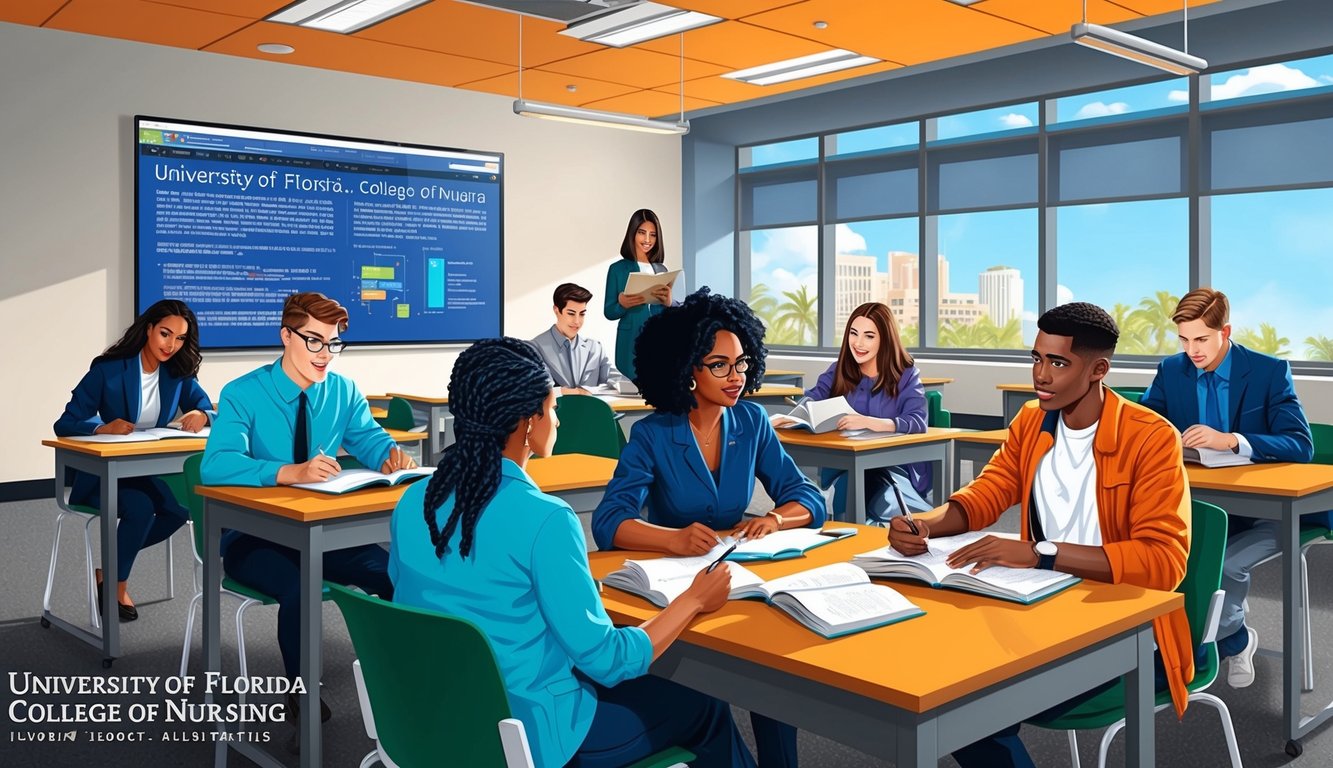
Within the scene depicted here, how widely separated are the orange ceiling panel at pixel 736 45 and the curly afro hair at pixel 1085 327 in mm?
4609

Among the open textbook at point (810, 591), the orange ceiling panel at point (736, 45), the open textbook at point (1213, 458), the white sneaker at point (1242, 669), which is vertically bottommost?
the white sneaker at point (1242, 669)

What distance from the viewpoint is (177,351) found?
4121 millimetres

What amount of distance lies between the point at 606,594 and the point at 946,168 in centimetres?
795

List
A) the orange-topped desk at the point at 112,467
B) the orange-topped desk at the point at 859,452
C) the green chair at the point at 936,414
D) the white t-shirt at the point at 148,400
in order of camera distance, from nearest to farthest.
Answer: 1. the orange-topped desk at the point at 112,467
2. the orange-topped desk at the point at 859,452
3. the white t-shirt at the point at 148,400
4. the green chair at the point at 936,414

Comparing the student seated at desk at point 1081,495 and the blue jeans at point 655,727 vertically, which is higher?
the student seated at desk at point 1081,495

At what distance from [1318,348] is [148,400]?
7.15 meters

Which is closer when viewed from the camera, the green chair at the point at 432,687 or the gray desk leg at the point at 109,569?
the green chair at the point at 432,687

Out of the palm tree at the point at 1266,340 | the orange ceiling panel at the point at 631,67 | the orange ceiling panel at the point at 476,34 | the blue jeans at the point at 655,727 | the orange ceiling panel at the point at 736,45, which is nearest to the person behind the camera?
the blue jeans at the point at 655,727

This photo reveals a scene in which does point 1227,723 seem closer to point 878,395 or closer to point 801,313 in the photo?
point 878,395

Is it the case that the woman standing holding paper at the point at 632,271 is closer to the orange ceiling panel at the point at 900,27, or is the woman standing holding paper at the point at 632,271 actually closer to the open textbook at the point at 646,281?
the open textbook at the point at 646,281

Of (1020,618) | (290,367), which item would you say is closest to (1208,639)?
(1020,618)

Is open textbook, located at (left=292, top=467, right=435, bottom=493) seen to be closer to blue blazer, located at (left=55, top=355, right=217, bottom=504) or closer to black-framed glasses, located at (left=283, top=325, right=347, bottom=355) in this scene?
black-framed glasses, located at (left=283, top=325, right=347, bottom=355)

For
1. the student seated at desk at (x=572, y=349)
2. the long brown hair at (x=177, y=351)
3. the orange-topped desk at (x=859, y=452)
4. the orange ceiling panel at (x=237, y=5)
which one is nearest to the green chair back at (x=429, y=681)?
the orange-topped desk at (x=859, y=452)

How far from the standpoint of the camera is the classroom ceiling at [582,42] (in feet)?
19.2
